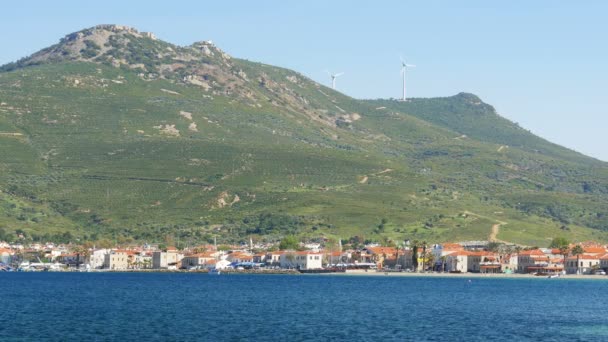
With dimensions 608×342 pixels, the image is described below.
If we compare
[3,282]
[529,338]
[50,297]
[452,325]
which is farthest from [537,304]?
[3,282]

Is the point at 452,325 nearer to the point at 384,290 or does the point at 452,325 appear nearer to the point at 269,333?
the point at 269,333

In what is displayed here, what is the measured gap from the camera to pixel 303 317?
103375 millimetres

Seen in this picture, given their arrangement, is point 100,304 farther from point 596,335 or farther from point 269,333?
point 596,335

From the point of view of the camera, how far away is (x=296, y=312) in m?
109

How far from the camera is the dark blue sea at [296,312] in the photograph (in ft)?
286

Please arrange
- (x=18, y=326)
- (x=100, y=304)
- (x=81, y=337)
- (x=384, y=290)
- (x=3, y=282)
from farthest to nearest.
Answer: (x=3, y=282), (x=384, y=290), (x=100, y=304), (x=18, y=326), (x=81, y=337)

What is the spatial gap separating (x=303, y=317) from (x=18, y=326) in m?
24.4

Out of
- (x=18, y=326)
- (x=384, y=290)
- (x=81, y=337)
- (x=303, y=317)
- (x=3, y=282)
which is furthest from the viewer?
(x=3, y=282)

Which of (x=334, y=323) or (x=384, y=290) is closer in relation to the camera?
(x=334, y=323)

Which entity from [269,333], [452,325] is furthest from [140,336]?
[452,325]

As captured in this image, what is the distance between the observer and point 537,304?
125 m

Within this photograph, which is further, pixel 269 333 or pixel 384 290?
pixel 384 290

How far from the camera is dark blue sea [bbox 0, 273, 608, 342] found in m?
87.2

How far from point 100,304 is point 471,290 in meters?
58.1
